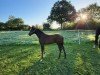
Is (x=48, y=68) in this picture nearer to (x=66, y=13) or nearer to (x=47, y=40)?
(x=47, y=40)

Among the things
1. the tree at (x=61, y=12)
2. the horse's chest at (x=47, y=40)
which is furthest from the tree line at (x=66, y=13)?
the horse's chest at (x=47, y=40)

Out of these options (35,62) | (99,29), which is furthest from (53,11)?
(35,62)

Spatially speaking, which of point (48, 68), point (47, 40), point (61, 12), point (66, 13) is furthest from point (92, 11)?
point (48, 68)

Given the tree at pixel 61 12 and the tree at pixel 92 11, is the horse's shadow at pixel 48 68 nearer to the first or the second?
the tree at pixel 92 11

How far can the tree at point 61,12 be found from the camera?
95.2 m

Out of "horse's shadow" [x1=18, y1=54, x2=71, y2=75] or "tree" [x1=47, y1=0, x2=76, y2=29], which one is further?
"tree" [x1=47, y1=0, x2=76, y2=29]

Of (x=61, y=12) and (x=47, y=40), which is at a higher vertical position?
Result: (x=61, y=12)

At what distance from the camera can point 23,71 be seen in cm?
1283

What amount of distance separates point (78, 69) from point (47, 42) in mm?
3609

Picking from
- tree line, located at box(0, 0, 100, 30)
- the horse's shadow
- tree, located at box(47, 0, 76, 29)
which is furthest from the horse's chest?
tree, located at box(47, 0, 76, 29)

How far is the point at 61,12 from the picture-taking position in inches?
3826

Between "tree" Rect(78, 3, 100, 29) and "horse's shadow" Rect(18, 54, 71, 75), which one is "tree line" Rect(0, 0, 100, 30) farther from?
"horse's shadow" Rect(18, 54, 71, 75)

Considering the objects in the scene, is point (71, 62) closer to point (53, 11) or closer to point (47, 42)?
point (47, 42)

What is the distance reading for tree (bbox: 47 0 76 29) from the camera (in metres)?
95.2
